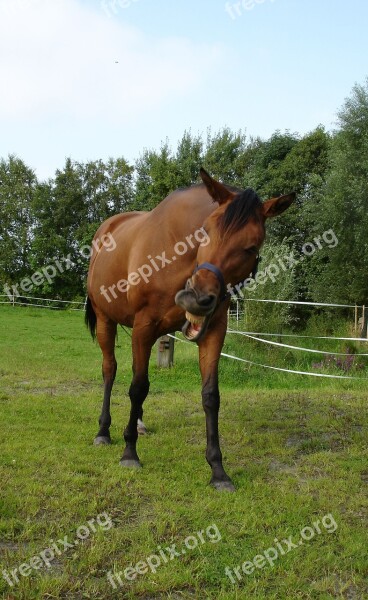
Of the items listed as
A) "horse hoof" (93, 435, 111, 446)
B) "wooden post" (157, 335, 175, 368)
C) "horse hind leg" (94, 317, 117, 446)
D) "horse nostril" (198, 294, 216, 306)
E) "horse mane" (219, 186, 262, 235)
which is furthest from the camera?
"wooden post" (157, 335, 175, 368)

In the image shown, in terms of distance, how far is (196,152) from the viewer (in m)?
28.4

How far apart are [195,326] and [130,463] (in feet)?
4.11

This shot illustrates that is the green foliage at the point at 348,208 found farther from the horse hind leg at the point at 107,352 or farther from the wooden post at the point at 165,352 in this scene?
the horse hind leg at the point at 107,352

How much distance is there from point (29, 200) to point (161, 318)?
35764 millimetres

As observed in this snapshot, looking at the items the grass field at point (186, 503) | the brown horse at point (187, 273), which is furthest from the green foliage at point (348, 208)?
the brown horse at point (187, 273)

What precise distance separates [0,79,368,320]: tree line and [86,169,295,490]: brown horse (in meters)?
8.33

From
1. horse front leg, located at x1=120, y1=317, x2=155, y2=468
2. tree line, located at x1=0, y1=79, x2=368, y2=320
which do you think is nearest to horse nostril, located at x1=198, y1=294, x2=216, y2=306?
horse front leg, located at x1=120, y1=317, x2=155, y2=468

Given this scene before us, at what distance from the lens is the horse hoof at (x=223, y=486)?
11.0 ft

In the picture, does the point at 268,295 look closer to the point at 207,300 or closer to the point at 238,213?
the point at 238,213

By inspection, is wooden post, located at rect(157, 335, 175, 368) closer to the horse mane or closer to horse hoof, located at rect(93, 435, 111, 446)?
horse hoof, located at rect(93, 435, 111, 446)

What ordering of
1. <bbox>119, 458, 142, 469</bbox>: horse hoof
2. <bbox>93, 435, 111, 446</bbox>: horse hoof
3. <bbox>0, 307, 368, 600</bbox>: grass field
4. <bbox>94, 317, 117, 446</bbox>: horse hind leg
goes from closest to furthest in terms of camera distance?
1. <bbox>0, 307, 368, 600</bbox>: grass field
2. <bbox>119, 458, 142, 469</bbox>: horse hoof
3. <bbox>93, 435, 111, 446</bbox>: horse hoof
4. <bbox>94, 317, 117, 446</bbox>: horse hind leg

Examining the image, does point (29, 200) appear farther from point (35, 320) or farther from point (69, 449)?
point (69, 449)

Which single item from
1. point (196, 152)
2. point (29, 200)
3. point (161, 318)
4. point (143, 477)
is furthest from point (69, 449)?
point (29, 200)

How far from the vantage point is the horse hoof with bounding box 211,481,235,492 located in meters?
3.35
